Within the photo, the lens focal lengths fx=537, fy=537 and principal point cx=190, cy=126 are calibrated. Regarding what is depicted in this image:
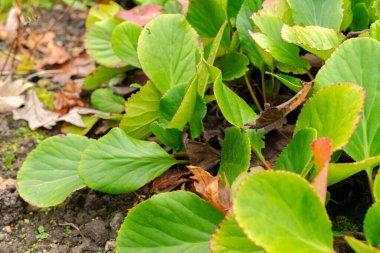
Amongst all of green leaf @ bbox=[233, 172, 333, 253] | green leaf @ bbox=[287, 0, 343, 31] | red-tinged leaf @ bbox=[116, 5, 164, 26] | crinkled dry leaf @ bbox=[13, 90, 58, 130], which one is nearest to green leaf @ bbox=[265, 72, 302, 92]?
green leaf @ bbox=[287, 0, 343, 31]

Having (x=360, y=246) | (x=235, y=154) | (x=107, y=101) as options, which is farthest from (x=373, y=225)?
(x=107, y=101)

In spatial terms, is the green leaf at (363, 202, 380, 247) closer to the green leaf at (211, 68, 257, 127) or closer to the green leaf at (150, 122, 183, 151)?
the green leaf at (211, 68, 257, 127)

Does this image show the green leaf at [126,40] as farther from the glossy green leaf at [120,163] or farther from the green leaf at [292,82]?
the green leaf at [292,82]

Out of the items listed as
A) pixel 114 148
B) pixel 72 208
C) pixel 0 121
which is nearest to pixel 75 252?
pixel 72 208

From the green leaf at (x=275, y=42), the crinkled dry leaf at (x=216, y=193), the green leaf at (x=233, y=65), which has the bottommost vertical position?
the crinkled dry leaf at (x=216, y=193)

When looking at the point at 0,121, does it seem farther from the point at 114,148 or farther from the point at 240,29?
the point at 240,29

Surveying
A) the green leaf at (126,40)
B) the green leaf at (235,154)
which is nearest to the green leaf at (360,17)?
the green leaf at (235,154)
